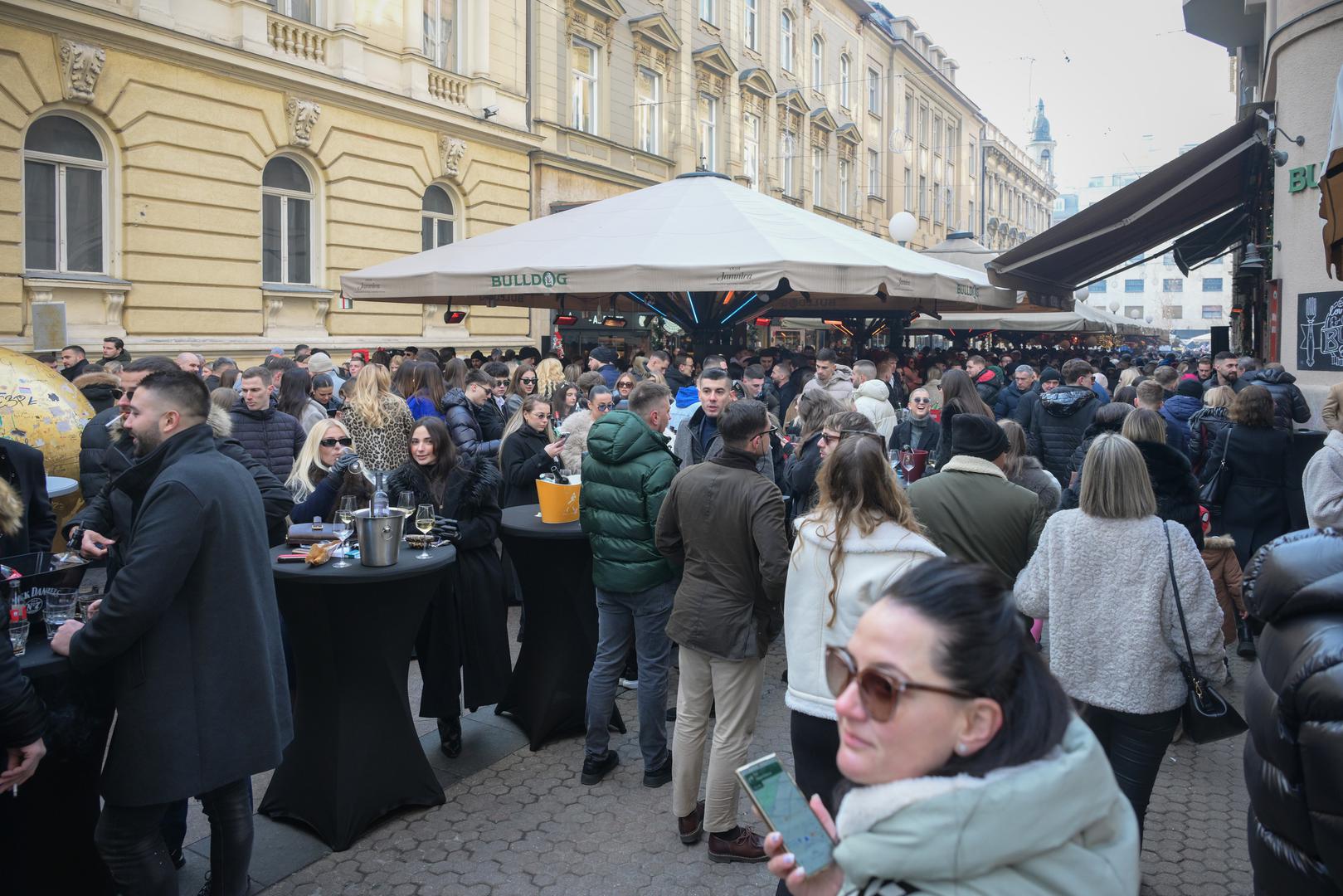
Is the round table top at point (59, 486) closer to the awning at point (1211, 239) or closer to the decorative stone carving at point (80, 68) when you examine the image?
the decorative stone carving at point (80, 68)

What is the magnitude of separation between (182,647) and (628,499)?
204cm

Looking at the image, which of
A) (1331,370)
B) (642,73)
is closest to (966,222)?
(642,73)

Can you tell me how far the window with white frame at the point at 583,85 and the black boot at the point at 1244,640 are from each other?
18083 millimetres

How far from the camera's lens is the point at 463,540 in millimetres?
4969

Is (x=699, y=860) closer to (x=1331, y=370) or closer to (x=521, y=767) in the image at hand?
(x=521, y=767)

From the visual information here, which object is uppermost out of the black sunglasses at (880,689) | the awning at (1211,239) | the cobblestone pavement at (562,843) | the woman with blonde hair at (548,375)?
the awning at (1211,239)

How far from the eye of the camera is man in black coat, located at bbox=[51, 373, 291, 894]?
3043mm

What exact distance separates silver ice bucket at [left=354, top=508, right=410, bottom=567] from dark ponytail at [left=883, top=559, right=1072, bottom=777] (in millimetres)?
2953

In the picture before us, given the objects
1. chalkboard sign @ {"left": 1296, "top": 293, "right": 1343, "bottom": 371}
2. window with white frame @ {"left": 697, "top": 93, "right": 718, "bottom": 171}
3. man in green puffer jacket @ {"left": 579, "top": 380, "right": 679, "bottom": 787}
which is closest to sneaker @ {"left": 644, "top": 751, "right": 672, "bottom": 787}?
man in green puffer jacket @ {"left": 579, "top": 380, "right": 679, "bottom": 787}

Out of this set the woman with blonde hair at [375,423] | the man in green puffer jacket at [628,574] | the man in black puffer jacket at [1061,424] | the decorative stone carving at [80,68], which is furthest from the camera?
the decorative stone carving at [80,68]

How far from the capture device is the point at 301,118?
15.5 m

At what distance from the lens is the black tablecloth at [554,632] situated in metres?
5.14

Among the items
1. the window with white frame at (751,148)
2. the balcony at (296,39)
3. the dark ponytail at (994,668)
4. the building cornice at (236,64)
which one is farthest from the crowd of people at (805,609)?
the window with white frame at (751,148)

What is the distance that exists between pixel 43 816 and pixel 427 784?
1.52m
